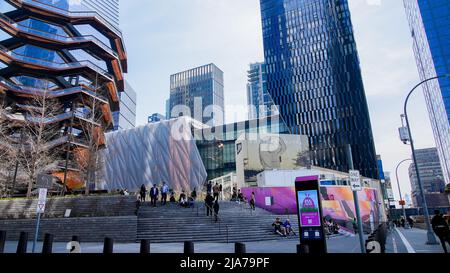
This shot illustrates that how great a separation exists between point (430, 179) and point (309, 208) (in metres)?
126

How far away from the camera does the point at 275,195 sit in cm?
2658

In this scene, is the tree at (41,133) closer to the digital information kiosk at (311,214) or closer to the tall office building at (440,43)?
the digital information kiosk at (311,214)

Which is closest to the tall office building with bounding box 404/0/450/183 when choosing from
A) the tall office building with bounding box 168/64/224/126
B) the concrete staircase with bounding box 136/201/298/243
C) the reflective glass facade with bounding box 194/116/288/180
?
the reflective glass facade with bounding box 194/116/288/180

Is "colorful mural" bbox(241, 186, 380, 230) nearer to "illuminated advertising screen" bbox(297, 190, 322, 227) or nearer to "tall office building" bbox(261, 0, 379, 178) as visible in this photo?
"illuminated advertising screen" bbox(297, 190, 322, 227)

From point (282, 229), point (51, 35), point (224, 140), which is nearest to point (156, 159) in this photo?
point (51, 35)

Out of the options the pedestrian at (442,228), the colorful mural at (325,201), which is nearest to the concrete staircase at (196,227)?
the colorful mural at (325,201)

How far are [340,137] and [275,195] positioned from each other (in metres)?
58.3

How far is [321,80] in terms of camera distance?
277ft

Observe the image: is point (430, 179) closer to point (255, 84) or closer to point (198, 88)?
point (255, 84)

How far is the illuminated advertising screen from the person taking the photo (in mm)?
9414

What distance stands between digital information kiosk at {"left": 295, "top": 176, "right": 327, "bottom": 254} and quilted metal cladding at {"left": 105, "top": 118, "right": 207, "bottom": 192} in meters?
31.8

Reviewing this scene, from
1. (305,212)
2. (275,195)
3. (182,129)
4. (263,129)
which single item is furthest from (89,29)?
(305,212)

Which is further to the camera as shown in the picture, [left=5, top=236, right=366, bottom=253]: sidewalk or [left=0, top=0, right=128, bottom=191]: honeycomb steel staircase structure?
[left=0, top=0, right=128, bottom=191]: honeycomb steel staircase structure
